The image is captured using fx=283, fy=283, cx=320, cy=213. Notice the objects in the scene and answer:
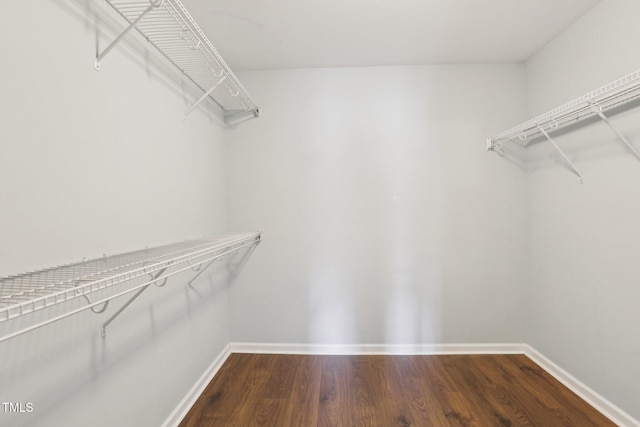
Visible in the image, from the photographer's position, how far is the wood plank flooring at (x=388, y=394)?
60.7 inches

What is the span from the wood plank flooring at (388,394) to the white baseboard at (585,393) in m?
0.04

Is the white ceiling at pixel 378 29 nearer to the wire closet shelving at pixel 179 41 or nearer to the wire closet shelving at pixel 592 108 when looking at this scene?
the wire closet shelving at pixel 179 41

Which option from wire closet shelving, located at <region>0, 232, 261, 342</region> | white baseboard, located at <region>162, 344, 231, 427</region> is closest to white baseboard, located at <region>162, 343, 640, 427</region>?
white baseboard, located at <region>162, 344, 231, 427</region>

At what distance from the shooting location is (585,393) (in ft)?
5.50

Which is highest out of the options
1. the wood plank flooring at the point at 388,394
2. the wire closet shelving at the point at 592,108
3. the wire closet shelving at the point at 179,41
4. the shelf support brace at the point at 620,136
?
the wire closet shelving at the point at 179,41

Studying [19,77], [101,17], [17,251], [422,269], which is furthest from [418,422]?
[101,17]

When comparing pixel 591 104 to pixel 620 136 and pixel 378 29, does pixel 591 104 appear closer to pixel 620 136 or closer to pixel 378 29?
pixel 620 136

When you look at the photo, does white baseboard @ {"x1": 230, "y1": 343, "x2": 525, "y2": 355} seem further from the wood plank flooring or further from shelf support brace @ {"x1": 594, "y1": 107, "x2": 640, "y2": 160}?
shelf support brace @ {"x1": 594, "y1": 107, "x2": 640, "y2": 160}

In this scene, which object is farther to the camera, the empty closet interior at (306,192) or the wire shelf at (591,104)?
the wire shelf at (591,104)

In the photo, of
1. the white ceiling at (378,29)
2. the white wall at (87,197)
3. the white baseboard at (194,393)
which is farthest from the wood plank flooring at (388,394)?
the white ceiling at (378,29)

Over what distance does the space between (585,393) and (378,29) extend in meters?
2.54

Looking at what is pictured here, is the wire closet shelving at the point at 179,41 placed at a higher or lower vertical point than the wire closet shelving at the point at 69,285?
higher

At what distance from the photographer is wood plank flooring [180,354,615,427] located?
154 cm

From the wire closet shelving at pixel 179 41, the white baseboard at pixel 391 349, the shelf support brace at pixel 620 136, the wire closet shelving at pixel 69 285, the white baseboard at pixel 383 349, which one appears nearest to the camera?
the wire closet shelving at pixel 69 285
